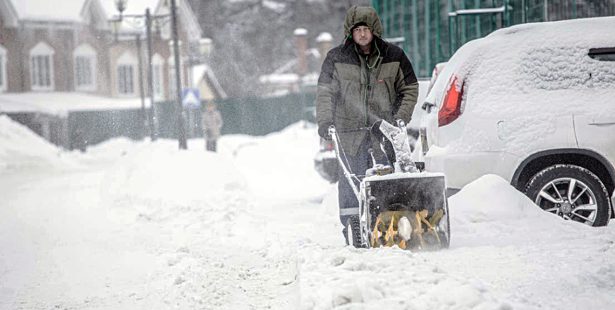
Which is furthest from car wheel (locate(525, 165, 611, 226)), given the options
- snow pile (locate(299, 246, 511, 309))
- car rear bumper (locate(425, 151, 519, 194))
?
snow pile (locate(299, 246, 511, 309))

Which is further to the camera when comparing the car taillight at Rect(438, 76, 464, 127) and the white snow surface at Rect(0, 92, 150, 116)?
the white snow surface at Rect(0, 92, 150, 116)

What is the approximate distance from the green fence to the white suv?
4.66 meters

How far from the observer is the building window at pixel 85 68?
4828 cm

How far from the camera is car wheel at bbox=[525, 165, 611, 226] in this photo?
6871 mm

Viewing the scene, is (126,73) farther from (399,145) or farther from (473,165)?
(399,145)

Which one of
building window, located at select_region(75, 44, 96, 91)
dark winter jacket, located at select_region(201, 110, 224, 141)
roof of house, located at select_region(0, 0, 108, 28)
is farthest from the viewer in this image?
building window, located at select_region(75, 44, 96, 91)

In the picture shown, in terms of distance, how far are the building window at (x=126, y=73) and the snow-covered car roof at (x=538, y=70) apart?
44.6 metres

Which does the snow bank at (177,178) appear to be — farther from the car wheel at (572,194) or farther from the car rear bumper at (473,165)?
the car wheel at (572,194)

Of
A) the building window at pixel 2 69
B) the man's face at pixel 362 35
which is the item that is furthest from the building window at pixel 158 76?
the man's face at pixel 362 35

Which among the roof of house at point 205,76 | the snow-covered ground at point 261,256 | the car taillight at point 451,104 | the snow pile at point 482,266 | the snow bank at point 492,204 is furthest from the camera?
the roof of house at point 205,76

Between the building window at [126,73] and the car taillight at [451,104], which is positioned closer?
the car taillight at [451,104]

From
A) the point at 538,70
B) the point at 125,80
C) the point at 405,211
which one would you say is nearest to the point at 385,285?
the point at 405,211

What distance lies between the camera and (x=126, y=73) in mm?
50344

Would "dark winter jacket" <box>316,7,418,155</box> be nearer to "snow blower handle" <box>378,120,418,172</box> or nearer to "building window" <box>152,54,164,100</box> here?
"snow blower handle" <box>378,120,418,172</box>
